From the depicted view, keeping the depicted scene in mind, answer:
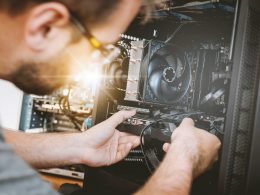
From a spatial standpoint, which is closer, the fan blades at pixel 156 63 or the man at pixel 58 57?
the man at pixel 58 57

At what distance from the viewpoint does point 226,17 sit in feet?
3.90

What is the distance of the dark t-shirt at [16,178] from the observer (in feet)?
1.99

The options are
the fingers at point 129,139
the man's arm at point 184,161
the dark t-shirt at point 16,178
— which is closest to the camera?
the dark t-shirt at point 16,178

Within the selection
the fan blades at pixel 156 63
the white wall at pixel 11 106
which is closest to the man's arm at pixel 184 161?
the fan blades at pixel 156 63

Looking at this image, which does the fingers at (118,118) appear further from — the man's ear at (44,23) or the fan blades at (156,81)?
the man's ear at (44,23)

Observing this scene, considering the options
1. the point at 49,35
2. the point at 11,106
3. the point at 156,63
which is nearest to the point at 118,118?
the point at 156,63

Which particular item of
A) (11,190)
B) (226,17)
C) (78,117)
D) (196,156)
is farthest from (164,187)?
(78,117)

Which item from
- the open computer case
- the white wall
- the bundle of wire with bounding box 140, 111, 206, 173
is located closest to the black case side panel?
the open computer case

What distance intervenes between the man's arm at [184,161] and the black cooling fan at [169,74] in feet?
0.66

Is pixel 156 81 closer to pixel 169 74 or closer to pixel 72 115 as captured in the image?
pixel 169 74

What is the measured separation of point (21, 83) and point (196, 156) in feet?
1.76

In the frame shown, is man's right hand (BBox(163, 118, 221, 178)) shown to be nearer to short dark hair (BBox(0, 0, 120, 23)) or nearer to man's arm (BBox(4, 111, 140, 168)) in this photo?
man's arm (BBox(4, 111, 140, 168))

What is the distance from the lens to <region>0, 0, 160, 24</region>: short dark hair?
663mm

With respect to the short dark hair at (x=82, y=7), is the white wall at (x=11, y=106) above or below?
below
